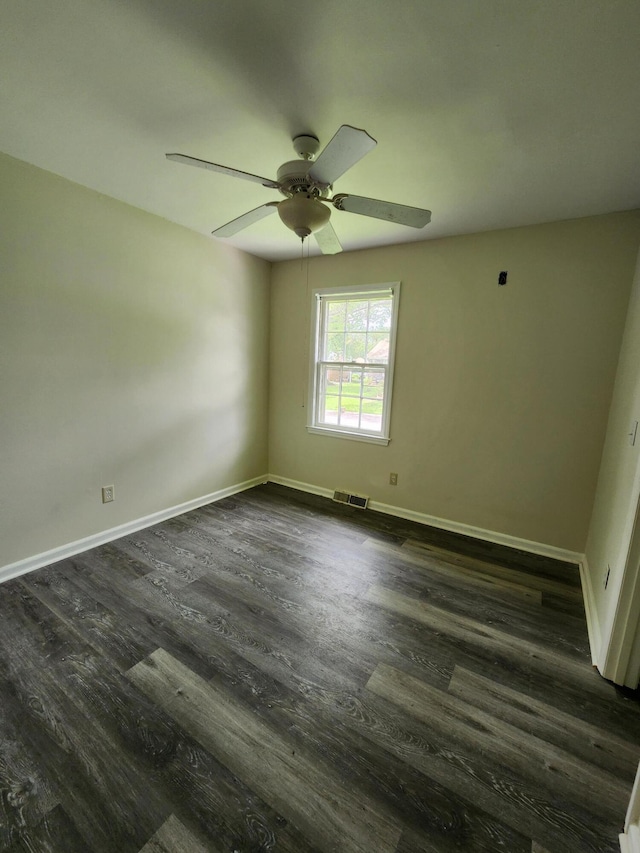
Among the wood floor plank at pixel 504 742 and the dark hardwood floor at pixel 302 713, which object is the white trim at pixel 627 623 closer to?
the dark hardwood floor at pixel 302 713

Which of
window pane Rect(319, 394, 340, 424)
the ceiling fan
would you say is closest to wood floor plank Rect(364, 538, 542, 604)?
window pane Rect(319, 394, 340, 424)

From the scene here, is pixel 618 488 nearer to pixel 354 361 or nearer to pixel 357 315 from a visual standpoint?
pixel 354 361

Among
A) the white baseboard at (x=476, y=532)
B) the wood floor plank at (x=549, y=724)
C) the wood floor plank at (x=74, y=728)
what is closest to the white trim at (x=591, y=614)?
the white baseboard at (x=476, y=532)

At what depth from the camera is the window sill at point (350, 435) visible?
10.5 ft

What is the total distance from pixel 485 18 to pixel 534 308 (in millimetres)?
1795

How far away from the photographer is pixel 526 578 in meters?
2.26

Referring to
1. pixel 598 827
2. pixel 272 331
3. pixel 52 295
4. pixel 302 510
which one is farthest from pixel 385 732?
pixel 272 331

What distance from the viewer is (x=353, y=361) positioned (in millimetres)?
3314

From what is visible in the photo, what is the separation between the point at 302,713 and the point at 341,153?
7.12 feet

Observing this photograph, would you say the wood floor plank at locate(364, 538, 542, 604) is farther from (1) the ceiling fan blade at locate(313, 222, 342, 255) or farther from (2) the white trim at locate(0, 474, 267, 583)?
(1) the ceiling fan blade at locate(313, 222, 342, 255)

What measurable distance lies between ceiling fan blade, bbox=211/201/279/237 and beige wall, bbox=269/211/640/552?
1.50 metres

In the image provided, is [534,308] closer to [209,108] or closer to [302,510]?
[209,108]

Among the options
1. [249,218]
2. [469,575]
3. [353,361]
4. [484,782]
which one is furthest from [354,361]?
[484,782]

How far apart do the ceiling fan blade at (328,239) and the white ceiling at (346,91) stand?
0.34 m
